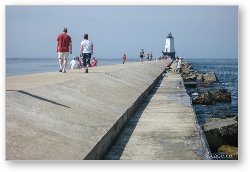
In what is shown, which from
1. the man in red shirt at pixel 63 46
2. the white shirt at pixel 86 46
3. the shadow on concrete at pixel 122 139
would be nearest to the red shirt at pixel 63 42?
the man in red shirt at pixel 63 46

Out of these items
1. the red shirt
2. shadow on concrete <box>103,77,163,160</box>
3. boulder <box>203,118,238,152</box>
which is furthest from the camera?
the red shirt

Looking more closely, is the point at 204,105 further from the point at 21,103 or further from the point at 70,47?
the point at 21,103

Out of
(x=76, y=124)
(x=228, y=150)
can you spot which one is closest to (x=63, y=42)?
(x=228, y=150)

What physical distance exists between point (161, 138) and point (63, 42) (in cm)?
519

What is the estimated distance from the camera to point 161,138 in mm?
4988

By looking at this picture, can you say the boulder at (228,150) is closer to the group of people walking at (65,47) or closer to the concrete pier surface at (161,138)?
the concrete pier surface at (161,138)

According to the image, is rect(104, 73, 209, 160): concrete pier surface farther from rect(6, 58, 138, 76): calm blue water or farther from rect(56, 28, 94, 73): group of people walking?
rect(56, 28, 94, 73): group of people walking

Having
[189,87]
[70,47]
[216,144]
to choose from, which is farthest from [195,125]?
[189,87]

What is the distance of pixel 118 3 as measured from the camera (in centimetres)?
498

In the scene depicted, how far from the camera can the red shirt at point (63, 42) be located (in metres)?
9.34

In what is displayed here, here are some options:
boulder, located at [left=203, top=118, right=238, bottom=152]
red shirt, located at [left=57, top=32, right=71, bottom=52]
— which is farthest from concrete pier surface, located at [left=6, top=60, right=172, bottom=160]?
red shirt, located at [left=57, top=32, right=71, bottom=52]

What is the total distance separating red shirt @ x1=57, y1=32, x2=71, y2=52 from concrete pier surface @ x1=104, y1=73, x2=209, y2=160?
3.38 m

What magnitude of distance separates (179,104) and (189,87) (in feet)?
49.3

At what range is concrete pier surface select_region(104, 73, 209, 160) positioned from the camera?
4363mm
